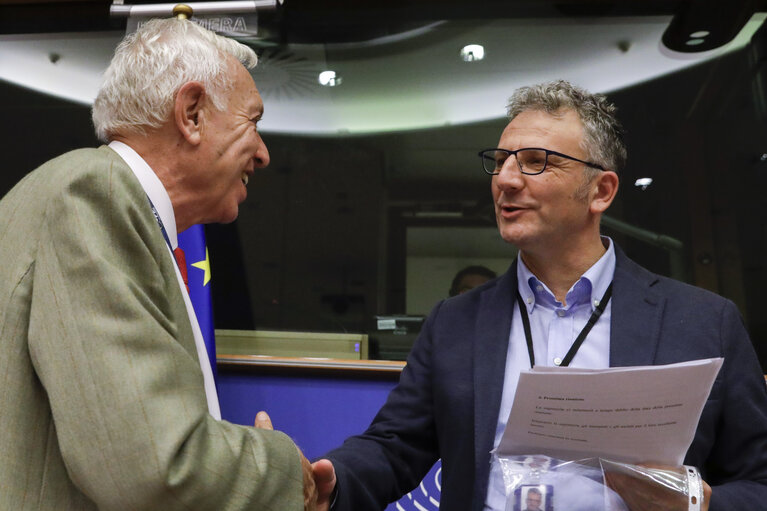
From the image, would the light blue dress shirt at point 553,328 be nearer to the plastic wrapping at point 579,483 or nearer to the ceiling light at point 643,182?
the plastic wrapping at point 579,483

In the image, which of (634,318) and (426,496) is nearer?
(634,318)

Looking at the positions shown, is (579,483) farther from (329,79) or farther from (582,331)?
(329,79)

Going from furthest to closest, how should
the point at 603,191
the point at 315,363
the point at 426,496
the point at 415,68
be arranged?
the point at 415,68 → the point at 315,363 → the point at 426,496 → the point at 603,191

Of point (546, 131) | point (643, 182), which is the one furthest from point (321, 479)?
point (643, 182)

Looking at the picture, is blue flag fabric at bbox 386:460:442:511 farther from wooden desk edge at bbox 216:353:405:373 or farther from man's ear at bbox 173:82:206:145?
man's ear at bbox 173:82:206:145

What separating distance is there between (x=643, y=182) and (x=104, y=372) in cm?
430

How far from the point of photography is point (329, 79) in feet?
16.5

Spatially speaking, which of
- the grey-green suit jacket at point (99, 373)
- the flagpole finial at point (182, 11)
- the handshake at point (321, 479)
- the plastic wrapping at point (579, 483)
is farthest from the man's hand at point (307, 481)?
the flagpole finial at point (182, 11)

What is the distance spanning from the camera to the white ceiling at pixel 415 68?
4621 millimetres

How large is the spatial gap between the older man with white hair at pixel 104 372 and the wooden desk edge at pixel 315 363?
1748 mm

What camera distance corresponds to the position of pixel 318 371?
9.33ft

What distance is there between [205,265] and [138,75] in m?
1.83

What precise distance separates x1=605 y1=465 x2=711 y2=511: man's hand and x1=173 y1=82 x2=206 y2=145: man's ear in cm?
94

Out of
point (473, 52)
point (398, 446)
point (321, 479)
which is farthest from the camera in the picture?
point (473, 52)
